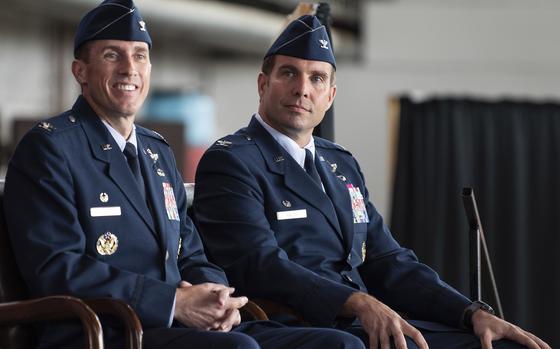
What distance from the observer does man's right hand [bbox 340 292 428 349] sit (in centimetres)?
271

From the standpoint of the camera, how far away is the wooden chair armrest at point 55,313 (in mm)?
2252

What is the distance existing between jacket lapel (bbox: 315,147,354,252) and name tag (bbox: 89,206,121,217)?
0.79 metres

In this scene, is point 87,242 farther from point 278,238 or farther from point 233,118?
point 233,118

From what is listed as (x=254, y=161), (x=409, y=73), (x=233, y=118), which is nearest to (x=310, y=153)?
(x=254, y=161)

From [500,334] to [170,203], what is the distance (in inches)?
38.3

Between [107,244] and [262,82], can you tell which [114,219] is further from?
[262,82]

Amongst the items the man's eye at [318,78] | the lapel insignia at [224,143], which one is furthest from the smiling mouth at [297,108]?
the lapel insignia at [224,143]

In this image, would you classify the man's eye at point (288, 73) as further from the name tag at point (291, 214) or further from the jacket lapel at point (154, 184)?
the jacket lapel at point (154, 184)

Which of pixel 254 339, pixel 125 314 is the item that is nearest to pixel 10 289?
pixel 125 314

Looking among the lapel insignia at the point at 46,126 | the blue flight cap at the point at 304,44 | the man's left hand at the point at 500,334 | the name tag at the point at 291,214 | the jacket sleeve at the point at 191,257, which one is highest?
the blue flight cap at the point at 304,44

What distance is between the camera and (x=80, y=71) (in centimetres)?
271

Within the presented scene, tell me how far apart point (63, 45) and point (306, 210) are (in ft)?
25.9

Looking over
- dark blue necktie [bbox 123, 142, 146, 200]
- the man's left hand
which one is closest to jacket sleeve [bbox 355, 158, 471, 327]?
the man's left hand

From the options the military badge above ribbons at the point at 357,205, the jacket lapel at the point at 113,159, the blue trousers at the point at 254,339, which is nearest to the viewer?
the blue trousers at the point at 254,339
